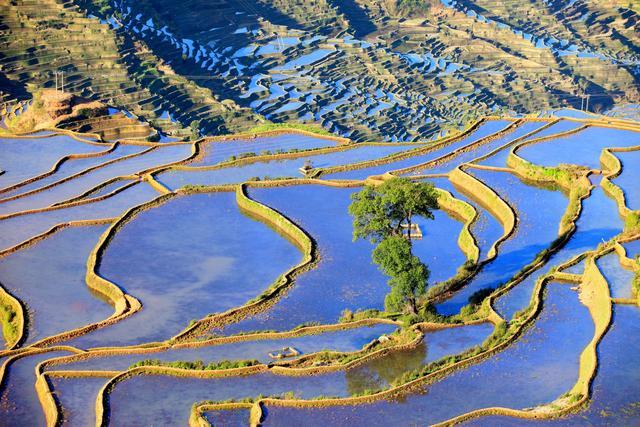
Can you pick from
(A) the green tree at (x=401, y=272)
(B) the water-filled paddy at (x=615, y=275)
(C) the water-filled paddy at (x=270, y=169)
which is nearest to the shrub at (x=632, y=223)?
(B) the water-filled paddy at (x=615, y=275)

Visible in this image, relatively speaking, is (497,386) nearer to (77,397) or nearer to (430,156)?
(77,397)

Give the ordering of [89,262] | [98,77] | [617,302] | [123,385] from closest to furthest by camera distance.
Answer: [123,385]
[617,302]
[89,262]
[98,77]

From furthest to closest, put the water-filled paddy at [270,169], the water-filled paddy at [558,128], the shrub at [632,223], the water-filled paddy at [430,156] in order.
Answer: the water-filled paddy at [558,128]
the water-filled paddy at [430,156]
the water-filled paddy at [270,169]
the shrub at [632,223]

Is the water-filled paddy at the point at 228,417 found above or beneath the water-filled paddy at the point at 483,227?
above

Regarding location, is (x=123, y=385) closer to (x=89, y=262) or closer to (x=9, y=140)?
(x=89, y=262)

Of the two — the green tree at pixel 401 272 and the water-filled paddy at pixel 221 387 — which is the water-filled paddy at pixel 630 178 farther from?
the water-filled paddy at pixel 221 387

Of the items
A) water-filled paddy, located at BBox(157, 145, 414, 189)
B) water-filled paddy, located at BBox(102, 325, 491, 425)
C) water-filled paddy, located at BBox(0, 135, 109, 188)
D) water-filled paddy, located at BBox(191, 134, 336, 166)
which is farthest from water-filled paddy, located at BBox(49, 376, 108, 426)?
water-filled paddy, located at BBox(191, 134, 336, 166)

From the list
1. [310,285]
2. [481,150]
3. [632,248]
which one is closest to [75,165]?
[481,150]

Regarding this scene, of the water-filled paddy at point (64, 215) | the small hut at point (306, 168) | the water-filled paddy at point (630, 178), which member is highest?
the water-filled paddy at point (630, 178)

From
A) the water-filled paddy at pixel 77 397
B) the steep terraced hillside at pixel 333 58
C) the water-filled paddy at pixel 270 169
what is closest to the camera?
the water-filled paddy at pixel 77 397

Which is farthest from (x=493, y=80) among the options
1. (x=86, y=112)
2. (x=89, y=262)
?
(x=89, y=262)
